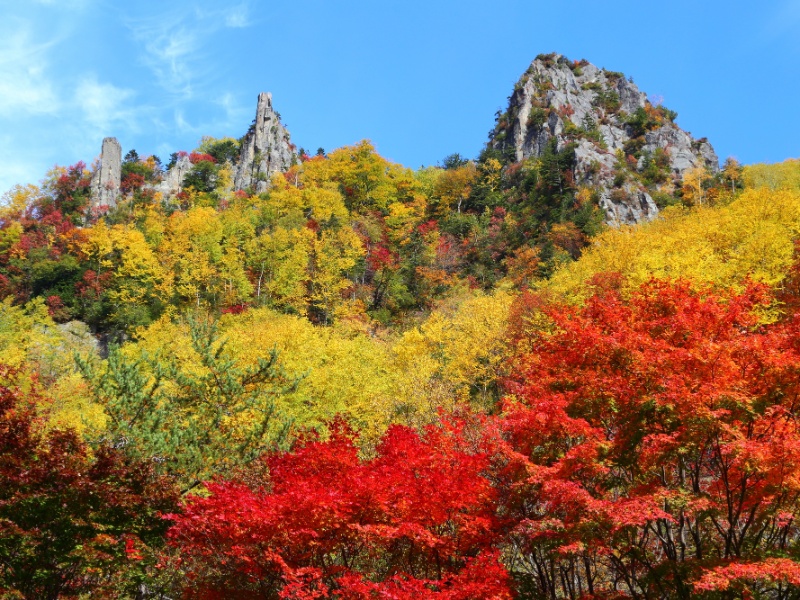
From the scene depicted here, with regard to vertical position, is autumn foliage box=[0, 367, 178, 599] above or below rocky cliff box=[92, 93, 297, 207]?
below

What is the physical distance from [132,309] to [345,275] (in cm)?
1365

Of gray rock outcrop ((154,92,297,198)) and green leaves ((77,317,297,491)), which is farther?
gray rock outcrop ((154,92,297,198))

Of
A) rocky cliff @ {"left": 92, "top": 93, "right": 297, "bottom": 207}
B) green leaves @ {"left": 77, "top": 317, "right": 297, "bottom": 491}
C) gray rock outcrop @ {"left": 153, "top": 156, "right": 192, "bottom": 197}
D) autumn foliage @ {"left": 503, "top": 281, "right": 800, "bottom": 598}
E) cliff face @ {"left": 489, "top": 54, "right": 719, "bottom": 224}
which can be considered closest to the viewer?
autumn foliage @ {"left": 503, "top": 281, "right": 800, "bottom": 598}

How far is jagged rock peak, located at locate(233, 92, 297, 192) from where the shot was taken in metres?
65.8

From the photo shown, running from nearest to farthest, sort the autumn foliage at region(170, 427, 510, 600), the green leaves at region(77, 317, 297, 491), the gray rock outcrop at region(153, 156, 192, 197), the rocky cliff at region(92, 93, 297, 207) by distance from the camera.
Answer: the autumn foliage at region(170, 427, 510, 600)
the green leaves at region(77, 317, 297, 491)
the rocky cliff at region(92, 93, 297, 207)
the gray rock outcrop at region(153, 156, 192, 197)

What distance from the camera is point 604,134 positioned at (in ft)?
179

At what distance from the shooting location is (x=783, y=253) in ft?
67.7

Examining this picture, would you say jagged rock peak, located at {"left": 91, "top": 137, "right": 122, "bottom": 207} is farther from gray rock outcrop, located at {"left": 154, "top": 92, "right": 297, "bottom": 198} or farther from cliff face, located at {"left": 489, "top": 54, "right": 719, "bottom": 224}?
cliff face, located at {"left": 489, "top": 54, "right": 719, "bottom": 224}

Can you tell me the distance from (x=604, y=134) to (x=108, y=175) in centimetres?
4687

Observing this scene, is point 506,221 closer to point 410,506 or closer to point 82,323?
point 82,323

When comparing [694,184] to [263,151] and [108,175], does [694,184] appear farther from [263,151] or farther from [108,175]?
[108,175]

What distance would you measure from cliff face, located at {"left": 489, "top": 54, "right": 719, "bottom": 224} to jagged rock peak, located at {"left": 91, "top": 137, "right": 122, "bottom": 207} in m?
38.1

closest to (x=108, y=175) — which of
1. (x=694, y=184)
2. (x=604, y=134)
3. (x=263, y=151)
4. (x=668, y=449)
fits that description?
(x=263, y=151)

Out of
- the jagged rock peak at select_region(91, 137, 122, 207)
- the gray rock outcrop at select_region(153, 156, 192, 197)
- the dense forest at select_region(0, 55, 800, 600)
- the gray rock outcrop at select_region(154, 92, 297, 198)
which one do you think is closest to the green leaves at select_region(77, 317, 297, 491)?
the dense forest at select_region(0, 55, 800, 600)
